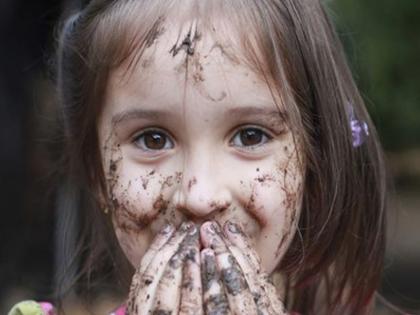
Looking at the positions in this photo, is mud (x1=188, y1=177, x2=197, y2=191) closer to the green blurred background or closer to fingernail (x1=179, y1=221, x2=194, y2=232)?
fingernail (x1=179, y1=221, x2=194, y2=232)

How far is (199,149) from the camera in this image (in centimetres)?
250

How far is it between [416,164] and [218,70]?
695cm

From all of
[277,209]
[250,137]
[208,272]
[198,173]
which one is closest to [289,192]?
[277,209]

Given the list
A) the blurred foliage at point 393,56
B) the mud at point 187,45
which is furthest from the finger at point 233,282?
the blurred foliage at point 393,56

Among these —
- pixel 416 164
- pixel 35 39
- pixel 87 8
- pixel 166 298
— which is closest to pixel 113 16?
pixel 87 8

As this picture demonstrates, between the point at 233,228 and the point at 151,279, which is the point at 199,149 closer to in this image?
the point at 233,228

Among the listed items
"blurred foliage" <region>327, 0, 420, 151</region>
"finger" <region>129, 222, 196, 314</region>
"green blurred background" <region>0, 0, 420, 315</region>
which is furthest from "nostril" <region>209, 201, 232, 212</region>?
"blurred foliage" <region>327, 0, 420, 151</region>

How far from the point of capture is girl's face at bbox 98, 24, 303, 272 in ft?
8.22

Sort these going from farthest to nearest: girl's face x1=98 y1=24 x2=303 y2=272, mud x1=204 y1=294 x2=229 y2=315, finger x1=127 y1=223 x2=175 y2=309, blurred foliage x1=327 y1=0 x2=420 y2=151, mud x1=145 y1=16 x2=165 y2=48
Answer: blurred foliage x1=327 y1=0 x2=420 y2=151 < mud x1=145 y1=16 x2=165 y2=48 < girl's face x1=98 y1=24 x2=303 y2=272 < finger x1=127 y1=223 x2=175 y2=309 < mud x1=204 y1=294 x2=229 y2=315

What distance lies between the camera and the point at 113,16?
2.79m

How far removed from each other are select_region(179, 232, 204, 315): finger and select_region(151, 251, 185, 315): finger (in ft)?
0.04

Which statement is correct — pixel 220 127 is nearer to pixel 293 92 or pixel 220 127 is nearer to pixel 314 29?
pixel 293 92

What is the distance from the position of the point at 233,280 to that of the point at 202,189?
23 centimetres

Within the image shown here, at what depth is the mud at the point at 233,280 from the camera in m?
2.32
